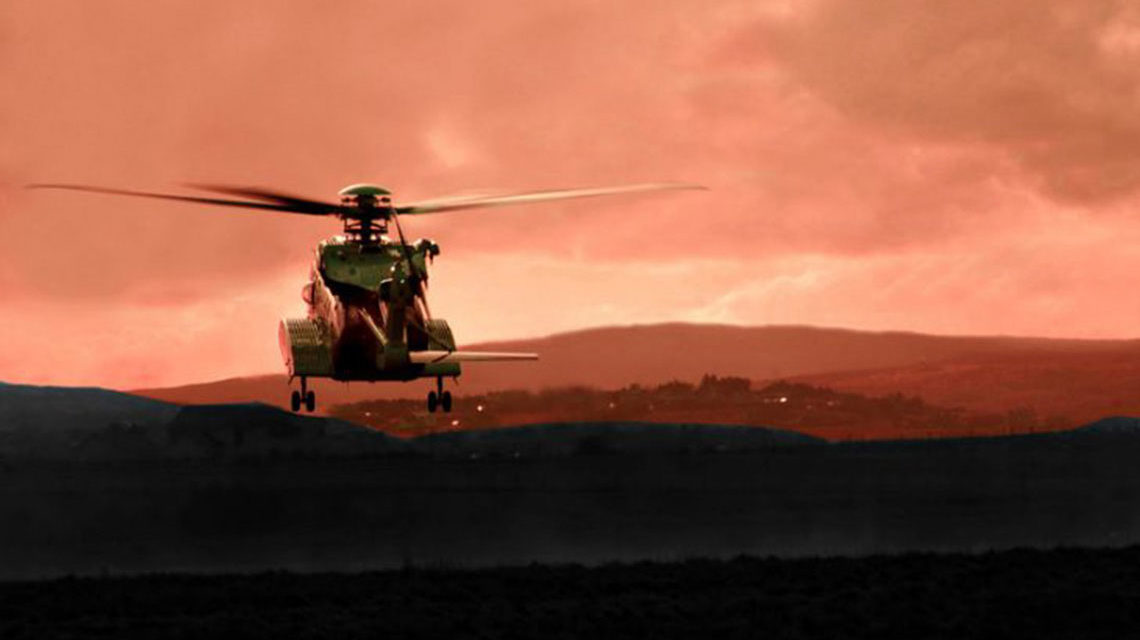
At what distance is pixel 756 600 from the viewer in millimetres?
113938

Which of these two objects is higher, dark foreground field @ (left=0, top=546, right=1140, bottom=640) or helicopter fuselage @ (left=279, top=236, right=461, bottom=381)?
helicopter fuselage @ (left=279, top=236, right=461, bottom=381)

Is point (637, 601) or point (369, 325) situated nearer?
point (369, 325)

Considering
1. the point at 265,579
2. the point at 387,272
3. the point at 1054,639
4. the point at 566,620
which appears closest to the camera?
the point at 1054,639

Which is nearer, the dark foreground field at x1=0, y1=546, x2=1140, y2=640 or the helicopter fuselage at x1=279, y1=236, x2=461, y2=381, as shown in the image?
the dark foreground field at x1=0, y1=546, x2=1140, y2=640

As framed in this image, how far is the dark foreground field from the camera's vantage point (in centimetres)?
10219

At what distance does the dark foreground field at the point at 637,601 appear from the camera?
335 ft

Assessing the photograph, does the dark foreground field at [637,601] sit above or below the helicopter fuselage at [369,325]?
below

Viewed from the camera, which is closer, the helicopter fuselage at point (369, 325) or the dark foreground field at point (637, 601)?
the dark foreground field at point (637, 601)

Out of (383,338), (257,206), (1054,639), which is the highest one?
(257,206)

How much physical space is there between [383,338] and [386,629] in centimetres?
1632

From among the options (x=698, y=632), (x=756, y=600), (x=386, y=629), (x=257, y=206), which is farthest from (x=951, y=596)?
(x=257, y=206)

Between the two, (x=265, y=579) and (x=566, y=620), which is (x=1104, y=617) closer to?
(x=566, y=620)

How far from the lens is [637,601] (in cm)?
11488

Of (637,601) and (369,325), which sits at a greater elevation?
(369,325)
